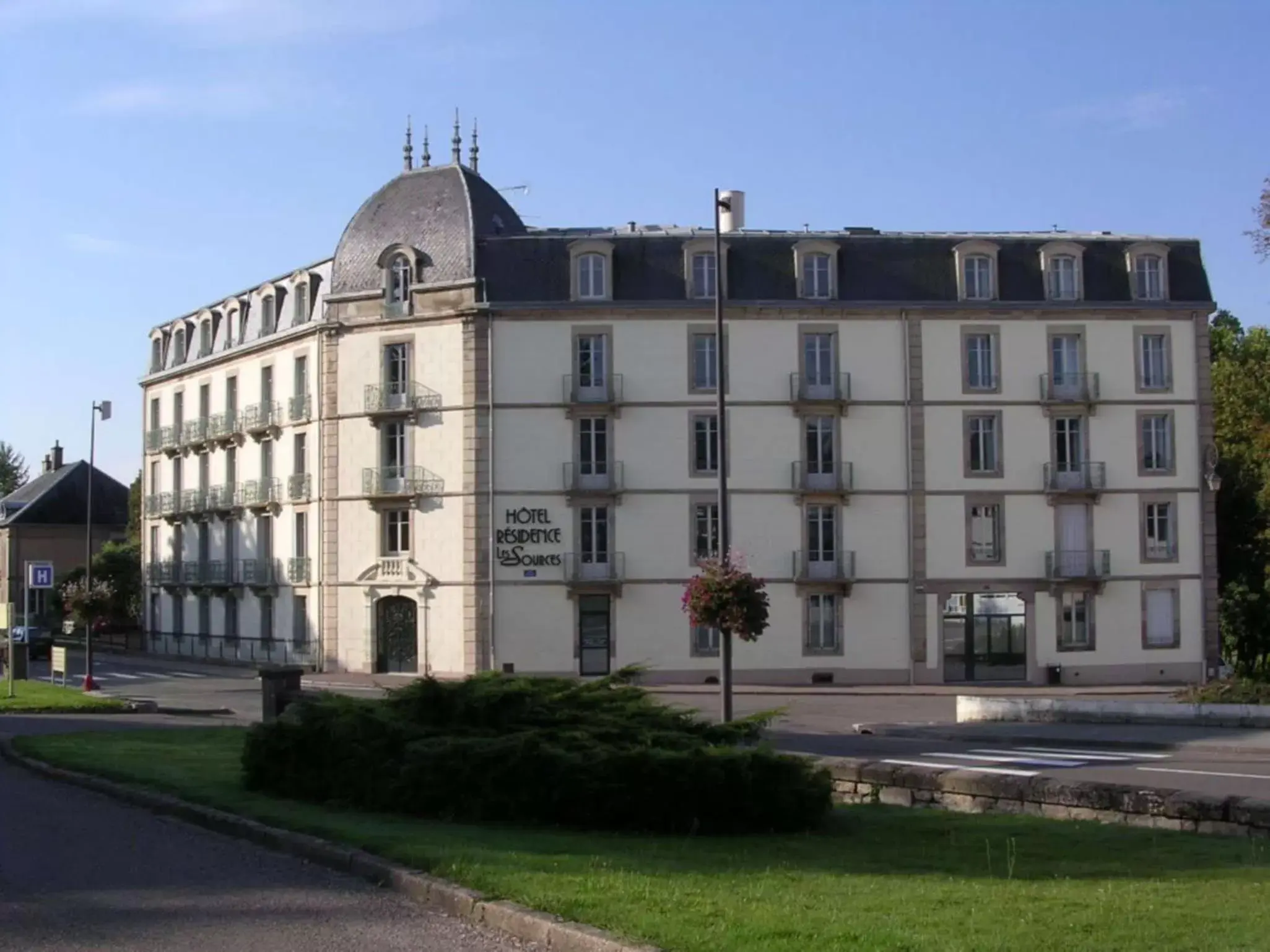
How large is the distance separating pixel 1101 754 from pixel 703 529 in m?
24.3

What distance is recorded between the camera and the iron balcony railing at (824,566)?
161 ft

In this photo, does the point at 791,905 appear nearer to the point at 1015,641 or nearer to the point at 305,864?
the point at 305,864

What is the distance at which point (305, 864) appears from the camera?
11.7 m

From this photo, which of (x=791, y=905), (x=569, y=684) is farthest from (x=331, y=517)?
(x=791, y=905)

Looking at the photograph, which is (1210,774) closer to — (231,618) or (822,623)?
(822,623)

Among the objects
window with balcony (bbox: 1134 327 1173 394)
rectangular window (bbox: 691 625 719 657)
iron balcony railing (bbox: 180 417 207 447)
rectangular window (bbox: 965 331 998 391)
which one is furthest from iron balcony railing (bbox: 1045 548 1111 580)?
iron balcony railing (bbox: 180 417 207 447)

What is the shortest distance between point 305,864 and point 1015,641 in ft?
132

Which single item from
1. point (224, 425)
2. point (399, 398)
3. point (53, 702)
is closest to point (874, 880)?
point (53, 702)

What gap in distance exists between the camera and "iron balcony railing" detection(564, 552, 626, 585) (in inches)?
1913

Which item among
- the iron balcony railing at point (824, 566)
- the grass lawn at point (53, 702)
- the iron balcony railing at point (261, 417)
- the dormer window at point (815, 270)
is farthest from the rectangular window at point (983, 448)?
the grass lawn at point (53, 702)

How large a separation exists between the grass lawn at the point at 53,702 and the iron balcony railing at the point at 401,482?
13.5 metres

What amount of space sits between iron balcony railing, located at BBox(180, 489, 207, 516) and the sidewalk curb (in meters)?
47.2

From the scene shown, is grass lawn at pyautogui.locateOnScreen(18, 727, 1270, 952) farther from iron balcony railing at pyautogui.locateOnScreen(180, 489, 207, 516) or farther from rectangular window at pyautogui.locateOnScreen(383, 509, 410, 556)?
iron balcony railing at pyautogui.locateOnScreen(180, 489, 207, 516)

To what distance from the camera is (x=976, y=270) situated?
50.2m
